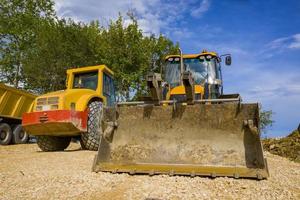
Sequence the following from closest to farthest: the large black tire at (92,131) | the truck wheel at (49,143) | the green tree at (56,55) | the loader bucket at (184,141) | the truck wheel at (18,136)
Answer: the loader bucket at (184,141)
the large black tire at (92,131)
the truck wheel at (49,143)
the truck wheel at (18,136)
the green tree at (56,55)

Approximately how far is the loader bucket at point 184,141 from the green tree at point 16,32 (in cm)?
1979

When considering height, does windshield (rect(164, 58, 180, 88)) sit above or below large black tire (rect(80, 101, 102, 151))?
above

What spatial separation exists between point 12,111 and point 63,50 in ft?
29.3

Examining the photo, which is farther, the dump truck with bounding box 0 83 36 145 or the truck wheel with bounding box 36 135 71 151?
the dump truck with bounding box 0 83 36 145

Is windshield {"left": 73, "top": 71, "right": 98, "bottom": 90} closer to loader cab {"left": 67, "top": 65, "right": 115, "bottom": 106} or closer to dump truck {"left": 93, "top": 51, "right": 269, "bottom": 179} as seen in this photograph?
loader cab {"left": 67, "top": 65, "right": 115, "bottom": 106}

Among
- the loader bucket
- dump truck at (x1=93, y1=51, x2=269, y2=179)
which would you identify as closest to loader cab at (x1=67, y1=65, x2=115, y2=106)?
dump truck at (x1=93, y1=51, x2=269, y2=179)

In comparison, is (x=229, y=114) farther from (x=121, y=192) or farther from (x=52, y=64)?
(x=52, y=64)

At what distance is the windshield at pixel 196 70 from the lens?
8086 millimetres

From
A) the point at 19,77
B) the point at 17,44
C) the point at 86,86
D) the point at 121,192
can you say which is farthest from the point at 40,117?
the point at 17,44

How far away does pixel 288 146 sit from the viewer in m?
9.54

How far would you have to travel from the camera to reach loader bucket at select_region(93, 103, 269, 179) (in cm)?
514

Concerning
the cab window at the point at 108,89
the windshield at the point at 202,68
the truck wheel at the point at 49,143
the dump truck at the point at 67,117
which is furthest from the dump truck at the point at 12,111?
the windshield at the point at 202,68

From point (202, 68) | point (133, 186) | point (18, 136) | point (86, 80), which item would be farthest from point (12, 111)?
point (133, 186)

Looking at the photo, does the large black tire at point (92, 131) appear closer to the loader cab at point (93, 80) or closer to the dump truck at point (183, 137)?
the loader cab at point (93, 80)
